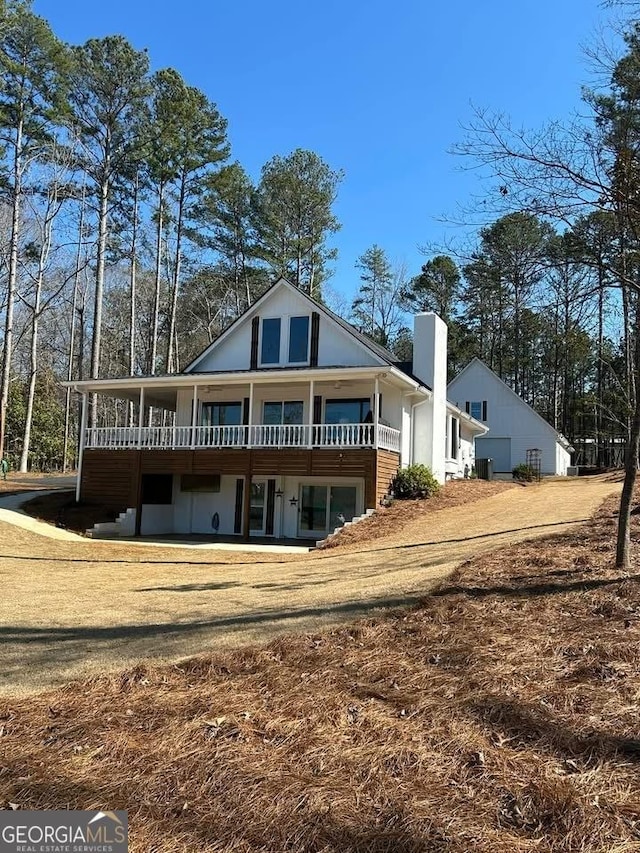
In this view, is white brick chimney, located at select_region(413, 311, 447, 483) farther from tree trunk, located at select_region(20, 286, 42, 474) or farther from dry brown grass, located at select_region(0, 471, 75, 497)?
tree trunk, located at select_region(20, 286, 42, 474)

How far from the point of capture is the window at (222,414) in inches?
846

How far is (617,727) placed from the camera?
352cm

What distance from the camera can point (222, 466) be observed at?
Result: 1917 cm

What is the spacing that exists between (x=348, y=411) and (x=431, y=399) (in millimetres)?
3298

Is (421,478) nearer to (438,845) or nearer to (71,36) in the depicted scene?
(438,845)

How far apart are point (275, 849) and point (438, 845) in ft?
2.16

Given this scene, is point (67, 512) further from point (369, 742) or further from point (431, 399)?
point (369, 742)

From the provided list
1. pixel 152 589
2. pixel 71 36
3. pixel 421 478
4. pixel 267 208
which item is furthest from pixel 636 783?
pixel 267 208

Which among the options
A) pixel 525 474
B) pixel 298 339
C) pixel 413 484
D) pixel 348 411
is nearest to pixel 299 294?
pixel 298 339

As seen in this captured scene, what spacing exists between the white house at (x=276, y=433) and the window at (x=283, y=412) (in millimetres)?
36

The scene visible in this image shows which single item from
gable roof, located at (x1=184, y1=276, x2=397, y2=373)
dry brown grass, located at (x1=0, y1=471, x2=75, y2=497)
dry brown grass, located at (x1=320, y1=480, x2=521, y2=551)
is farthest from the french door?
dry brown grass, located at (x1=0, y1=471, x2=75, y2=497)

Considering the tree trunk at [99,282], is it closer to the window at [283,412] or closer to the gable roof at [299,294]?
the gable roof at [299,294]

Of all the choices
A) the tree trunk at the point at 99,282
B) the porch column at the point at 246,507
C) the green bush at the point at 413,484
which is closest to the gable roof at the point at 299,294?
the green bush at the point at 413,484

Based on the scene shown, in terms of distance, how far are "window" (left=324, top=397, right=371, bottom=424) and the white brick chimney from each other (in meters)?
2.62
